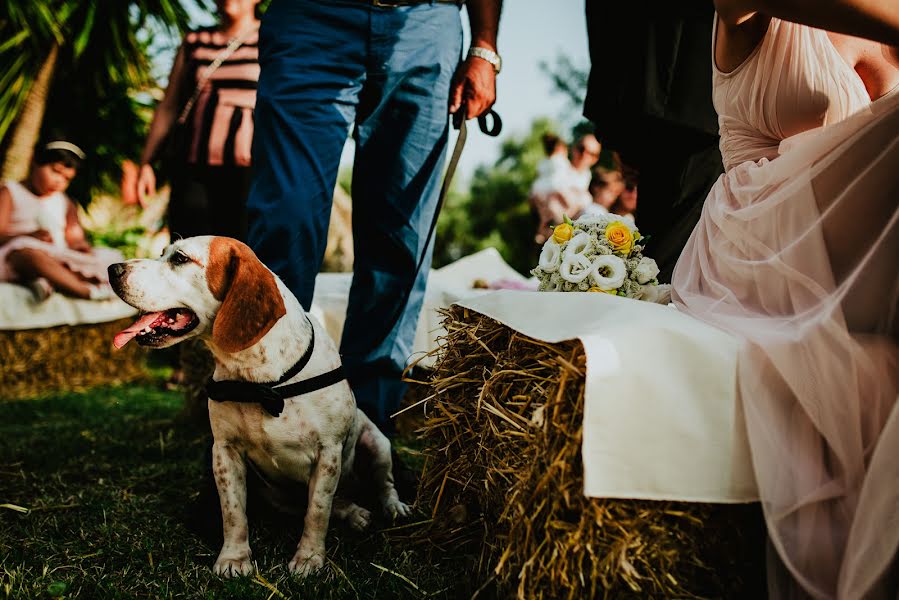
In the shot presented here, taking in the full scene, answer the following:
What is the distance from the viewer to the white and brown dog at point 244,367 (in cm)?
185

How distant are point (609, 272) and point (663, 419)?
78cm

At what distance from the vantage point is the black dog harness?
1.86 metres

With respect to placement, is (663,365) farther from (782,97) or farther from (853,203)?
(782,97)

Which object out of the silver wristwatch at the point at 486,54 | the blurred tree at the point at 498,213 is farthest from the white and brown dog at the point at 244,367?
the blurred tree at the point at 498,213

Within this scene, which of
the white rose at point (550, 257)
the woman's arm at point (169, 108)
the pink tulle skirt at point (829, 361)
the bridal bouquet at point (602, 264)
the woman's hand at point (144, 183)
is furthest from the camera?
the woman's arm at point (169, 108)

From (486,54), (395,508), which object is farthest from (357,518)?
(486,54)

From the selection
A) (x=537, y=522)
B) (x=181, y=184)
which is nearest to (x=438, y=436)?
(x=537, y=522)

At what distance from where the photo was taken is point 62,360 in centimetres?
551

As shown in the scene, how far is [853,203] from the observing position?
54.8 inches

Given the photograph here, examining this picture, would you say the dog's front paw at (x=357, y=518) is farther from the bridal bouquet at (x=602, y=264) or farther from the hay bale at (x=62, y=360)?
the hay bale at (x=62, y=360)

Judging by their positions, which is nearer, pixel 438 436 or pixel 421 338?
pixel 438 436

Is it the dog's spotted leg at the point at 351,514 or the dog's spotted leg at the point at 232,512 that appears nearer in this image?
the dog's spotted leg at the point at 232,512

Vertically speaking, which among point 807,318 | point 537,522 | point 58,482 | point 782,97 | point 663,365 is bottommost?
point 58,482

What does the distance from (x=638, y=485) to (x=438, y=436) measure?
0.82 metres
